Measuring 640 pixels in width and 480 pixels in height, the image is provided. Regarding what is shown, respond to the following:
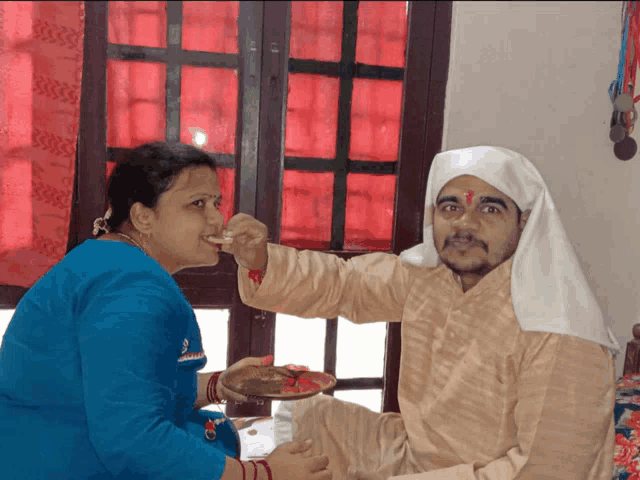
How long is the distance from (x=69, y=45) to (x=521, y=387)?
1868 millimetres

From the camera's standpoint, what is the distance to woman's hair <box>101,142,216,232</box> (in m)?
1.21

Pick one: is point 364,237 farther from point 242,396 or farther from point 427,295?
point 242,396

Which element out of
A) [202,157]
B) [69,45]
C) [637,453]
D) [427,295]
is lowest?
[637,453]

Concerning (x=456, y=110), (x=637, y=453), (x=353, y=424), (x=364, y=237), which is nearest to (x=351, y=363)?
(x=364, y=237)

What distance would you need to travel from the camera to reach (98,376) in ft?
3.08

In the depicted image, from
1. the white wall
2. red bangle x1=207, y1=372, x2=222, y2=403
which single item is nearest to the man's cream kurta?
red bangle x1=207, y1=372, x2=222, y2=403

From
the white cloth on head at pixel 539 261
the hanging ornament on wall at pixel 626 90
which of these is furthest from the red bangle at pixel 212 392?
the hanging ornament on wall at pixel 626 90

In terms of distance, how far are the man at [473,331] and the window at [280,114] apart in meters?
0.60

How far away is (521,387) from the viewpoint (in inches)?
49.9

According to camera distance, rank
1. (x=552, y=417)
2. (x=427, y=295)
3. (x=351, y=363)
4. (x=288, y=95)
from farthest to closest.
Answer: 1. (x=351, y=363)
2. (x=288, y=95)
3. (x=427, y=295)
4. (x=552, y=417)

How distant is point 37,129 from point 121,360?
140 centimetres

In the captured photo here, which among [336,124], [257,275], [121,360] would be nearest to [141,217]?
[121,360]

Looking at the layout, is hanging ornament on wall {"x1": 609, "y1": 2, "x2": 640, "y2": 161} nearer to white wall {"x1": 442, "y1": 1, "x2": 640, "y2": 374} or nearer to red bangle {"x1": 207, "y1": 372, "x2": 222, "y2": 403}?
white wall {"x1": 442, "y1": 1, "x2": 640, "y2": 374}

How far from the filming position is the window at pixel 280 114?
2.09m
